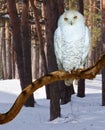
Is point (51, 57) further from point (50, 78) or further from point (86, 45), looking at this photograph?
point (50, 78)

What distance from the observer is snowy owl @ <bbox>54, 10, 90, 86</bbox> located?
3.35 m

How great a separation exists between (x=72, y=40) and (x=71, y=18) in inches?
7.2

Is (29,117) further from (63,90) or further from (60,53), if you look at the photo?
(60,53)

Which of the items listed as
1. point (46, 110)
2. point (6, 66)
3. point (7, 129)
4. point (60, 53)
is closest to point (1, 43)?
point (6, 66)

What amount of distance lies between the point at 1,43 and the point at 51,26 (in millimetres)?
28565

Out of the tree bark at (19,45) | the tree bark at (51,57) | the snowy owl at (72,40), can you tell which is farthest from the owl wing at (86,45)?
the tree bark at (19,45)

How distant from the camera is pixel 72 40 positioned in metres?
3.33

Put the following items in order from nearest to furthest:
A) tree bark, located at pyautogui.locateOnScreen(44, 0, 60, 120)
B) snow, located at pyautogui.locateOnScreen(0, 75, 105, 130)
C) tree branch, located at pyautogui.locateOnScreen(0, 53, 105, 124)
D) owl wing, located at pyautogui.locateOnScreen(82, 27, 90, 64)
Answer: tree branch, located at pyautogui.locateOnScreen(0, 53, 105, 124) < owl wing, located at pyautogui.locateOnScreen(82, 27, 90, 64) < snow, located at pyautogui.locateOnScreen(0, 75, 105, 130) < tree bark, located at pyautogui.locateOnScreen(44, 0, 60, 120)

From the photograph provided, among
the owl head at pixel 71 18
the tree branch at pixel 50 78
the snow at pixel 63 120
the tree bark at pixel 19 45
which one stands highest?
the owl head at pixel 71 18

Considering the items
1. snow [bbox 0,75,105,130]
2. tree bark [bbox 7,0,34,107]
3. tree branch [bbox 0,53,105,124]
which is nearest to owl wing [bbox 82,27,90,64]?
tree branch [bbox 0,53,105,124]

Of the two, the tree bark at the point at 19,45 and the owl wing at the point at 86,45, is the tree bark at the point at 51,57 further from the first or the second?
the owl wing at the point at 86,45

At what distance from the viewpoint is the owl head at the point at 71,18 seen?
11.0 ft

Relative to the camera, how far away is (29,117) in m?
14.1

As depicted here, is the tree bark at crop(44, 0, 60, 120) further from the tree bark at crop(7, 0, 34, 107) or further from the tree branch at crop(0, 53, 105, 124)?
the tree branch at crop(0, 53, 105, 124)
